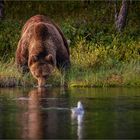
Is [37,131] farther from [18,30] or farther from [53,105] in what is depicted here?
[18,30]

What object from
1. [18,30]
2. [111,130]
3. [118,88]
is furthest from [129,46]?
[111,130]

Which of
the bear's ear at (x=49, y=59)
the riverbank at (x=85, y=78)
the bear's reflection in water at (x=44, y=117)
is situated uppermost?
the bear's ear at (x=49, y=59)

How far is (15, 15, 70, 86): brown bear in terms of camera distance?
24578 millimetres

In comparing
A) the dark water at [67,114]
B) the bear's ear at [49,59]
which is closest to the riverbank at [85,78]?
the bear's ear at [49,59]

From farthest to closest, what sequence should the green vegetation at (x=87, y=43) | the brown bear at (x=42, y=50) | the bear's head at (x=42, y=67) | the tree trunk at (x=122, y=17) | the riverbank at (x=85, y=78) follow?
the tree trunk at (x=122, y=17), the green vegetation at (x=87, y=43), the riverbank at (x=85, y=78), the brown bear at (x=42, y=50), the bear's head at (x=42, y=67)

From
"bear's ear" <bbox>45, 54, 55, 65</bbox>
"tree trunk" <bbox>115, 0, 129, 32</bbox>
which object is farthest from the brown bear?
"tree trunk" <bbox>115, 0, 129, 32</bbox>

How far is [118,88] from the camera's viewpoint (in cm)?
2414

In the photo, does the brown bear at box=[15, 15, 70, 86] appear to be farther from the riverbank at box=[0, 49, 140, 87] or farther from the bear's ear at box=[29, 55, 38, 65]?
the riverbank at box=[0, 49, 140, 87]

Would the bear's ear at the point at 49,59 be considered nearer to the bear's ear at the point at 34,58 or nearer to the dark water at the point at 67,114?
the bear's ear at the point at 34,58

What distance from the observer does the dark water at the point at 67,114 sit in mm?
13391

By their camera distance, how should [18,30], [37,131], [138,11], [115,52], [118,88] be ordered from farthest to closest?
[138,11]
[18,30]
[115,52]
[118,88]
[37,131]

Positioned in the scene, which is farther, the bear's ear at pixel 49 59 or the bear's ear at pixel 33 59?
the bear's ear at pixel 33 59

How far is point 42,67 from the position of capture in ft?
80.6

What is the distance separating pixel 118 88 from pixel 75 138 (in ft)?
37.8
